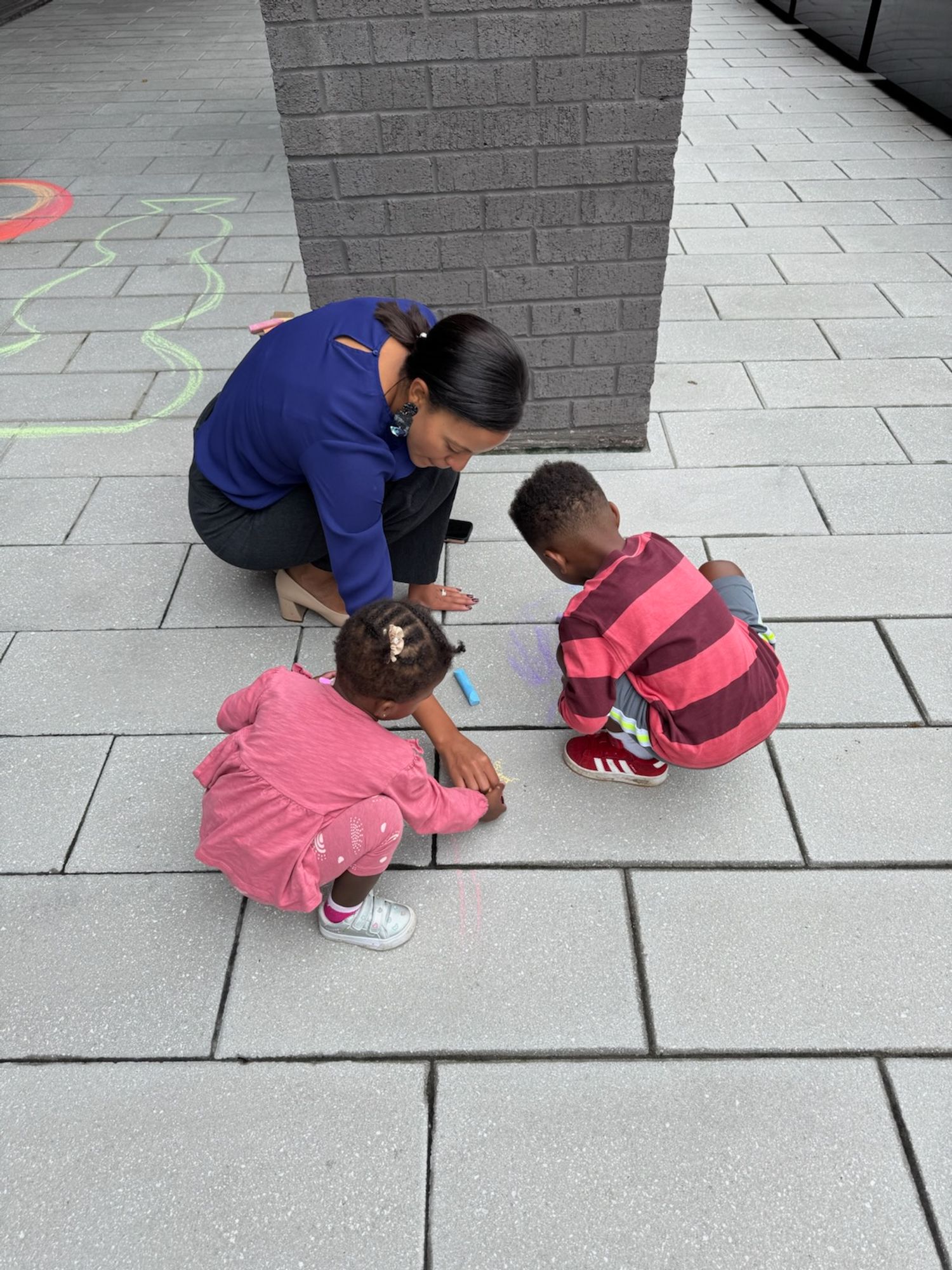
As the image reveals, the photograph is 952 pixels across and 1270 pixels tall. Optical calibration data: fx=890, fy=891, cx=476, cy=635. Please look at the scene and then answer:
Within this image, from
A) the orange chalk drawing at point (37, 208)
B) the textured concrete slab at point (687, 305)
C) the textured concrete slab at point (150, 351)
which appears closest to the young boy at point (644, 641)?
the textured concrete slab at point (150, 351)

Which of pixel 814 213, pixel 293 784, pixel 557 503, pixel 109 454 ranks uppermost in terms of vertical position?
pixel 557 503

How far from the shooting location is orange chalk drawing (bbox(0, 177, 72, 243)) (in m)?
5.16

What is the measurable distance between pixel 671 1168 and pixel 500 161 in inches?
106

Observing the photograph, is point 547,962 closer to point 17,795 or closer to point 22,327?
point 17,795

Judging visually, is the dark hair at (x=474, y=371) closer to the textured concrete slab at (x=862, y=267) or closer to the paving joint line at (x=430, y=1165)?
the paving joint line at (x=430, y=1165)

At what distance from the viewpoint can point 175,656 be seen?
8.16 ft

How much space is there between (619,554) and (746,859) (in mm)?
727

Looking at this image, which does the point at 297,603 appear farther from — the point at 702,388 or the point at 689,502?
the point at 702,388

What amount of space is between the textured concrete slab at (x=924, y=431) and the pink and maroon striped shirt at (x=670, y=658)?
170 cm

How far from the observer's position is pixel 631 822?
2.03 metres

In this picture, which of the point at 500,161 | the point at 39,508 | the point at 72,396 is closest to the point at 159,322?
the point at 72,396

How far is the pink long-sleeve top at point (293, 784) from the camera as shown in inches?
62.3

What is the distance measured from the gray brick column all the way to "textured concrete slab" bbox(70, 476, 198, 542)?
0.84 meters

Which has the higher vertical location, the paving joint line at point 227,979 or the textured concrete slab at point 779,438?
the paving joint line at point 227,979
